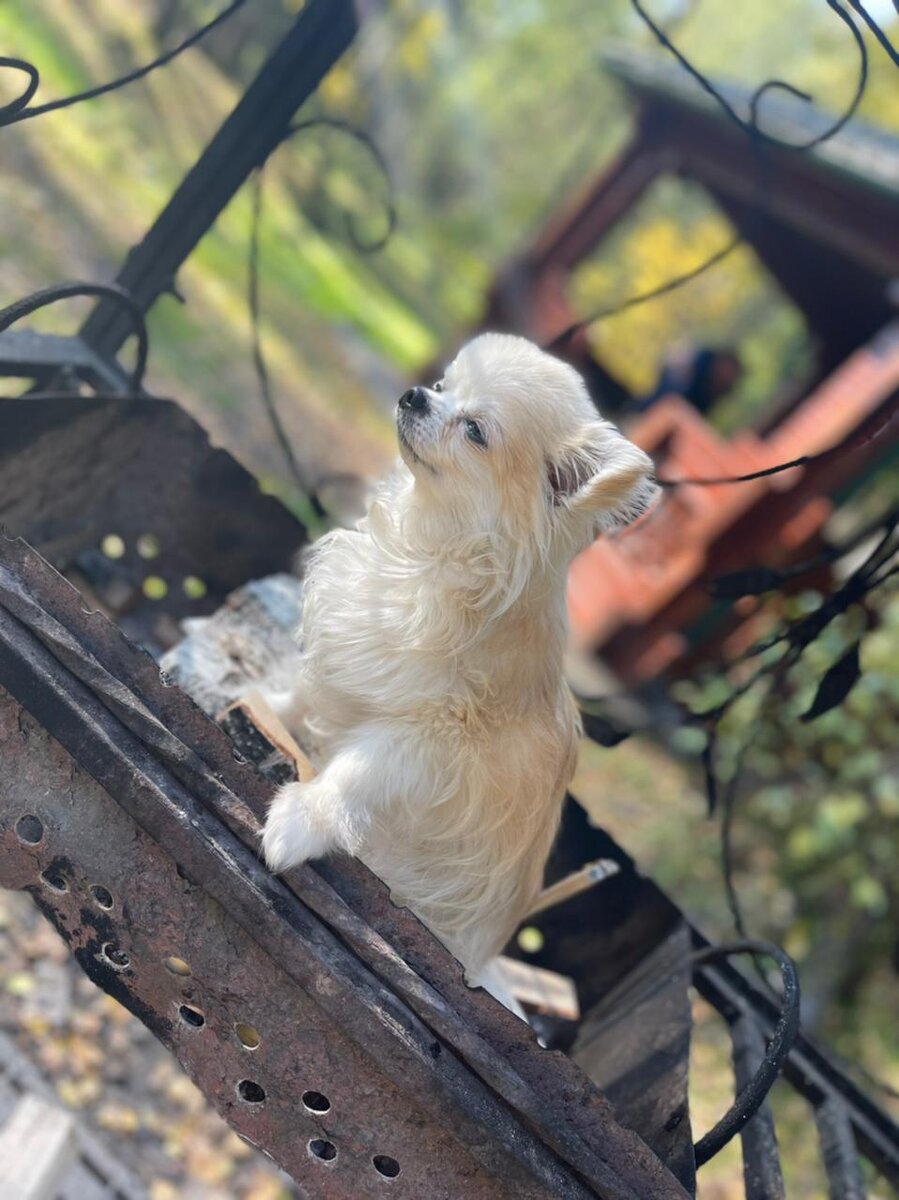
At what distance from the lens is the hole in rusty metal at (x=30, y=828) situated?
1392mm

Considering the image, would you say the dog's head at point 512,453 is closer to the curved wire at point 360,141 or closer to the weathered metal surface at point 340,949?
the weathered metal surface at point 340,949

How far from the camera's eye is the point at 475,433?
193cm

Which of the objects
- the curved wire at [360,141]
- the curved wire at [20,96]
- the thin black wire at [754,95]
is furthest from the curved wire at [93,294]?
the thin black wire at [754,95]

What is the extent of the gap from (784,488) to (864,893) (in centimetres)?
298

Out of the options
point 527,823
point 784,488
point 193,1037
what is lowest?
point 784,488

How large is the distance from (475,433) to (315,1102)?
1143 millimetres

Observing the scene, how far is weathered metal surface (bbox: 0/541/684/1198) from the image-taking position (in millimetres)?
1322

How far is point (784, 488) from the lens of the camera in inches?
270

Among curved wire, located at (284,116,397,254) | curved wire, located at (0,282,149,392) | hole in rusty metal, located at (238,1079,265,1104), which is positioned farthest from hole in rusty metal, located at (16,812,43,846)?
curved wire, located at (284,116,397,254)

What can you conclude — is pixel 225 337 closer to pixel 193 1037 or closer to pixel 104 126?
pixel 104 126

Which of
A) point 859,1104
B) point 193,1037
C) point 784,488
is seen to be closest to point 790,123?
point 784,488

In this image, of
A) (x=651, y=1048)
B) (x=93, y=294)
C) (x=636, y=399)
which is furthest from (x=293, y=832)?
(x=636, y=399)

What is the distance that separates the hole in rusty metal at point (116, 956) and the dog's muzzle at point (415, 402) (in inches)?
41.1

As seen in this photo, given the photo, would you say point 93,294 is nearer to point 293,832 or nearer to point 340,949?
point 293,832
